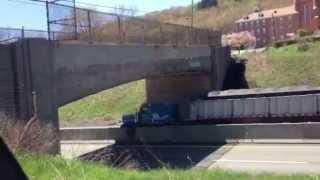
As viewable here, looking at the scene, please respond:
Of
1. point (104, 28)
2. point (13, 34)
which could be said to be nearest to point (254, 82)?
point (104, 28)

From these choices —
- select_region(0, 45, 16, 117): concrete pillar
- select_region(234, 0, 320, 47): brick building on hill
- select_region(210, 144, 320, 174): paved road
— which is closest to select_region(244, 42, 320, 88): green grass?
select_region(210, 144, 320, 174): paved road

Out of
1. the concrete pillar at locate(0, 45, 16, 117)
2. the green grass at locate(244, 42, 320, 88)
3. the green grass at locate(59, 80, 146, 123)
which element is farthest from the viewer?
the green grass at locate(244, 42, 320, 88)

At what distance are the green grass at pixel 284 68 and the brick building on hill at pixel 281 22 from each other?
62.5 metres

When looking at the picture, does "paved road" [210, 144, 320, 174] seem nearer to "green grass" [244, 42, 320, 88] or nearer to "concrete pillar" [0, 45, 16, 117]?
"concrete pillar" [0, 45, 16, 117]

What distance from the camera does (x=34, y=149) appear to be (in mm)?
11312

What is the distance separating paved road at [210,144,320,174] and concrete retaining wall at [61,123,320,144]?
3.98 feet

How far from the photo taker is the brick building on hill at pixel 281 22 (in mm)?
120938

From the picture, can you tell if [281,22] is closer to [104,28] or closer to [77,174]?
[104,28]

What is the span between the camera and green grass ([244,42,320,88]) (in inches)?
1973

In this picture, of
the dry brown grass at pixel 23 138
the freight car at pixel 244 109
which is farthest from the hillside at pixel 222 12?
the dry brown grass at pixel 23 138

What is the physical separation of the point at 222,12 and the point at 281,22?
57.0 meters

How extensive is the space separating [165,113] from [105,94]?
11868mm

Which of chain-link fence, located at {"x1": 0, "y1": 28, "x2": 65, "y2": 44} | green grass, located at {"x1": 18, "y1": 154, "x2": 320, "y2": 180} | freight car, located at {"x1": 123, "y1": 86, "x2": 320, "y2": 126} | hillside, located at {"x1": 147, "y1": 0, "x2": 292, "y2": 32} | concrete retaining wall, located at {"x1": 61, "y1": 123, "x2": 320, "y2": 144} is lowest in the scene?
concrete retaining wall, located at {"x1": 61, "y1": 123, "x2": 320, "y2": 144}

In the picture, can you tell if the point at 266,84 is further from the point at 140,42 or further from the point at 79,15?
the point at 79,15
